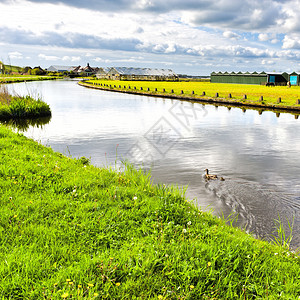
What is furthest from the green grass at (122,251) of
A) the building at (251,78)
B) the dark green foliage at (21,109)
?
the building at (251,78)

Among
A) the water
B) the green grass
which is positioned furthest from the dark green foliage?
the green grass

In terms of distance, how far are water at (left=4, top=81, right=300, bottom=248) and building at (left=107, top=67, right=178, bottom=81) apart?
98.0 m

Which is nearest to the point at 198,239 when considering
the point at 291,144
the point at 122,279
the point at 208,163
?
the point at 122,279

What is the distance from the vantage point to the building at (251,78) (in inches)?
2753

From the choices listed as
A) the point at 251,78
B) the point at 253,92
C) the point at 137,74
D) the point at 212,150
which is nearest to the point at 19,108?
the point at 212,150

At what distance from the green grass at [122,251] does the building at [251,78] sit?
71.9m

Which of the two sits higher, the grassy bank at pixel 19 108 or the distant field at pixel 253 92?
the distant field at pixel 253 92

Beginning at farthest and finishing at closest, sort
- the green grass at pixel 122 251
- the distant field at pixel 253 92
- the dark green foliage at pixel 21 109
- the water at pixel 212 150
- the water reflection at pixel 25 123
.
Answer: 1. the distant field at pixel 253 92
2. the dark green foliage at pixel 21 109
3. the water reflection at pixel 25 123
4. the water at pixel 212 150
5. the green grass at pixel 122 251

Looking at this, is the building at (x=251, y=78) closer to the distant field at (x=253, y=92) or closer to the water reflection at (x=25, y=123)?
the distant field at (x=253, y=92)

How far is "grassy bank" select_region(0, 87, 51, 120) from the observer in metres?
→ 22.1

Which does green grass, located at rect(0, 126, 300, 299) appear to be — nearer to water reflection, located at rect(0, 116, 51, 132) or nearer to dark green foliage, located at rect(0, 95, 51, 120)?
water reflection, located at rect(0, 116, 51, 132)

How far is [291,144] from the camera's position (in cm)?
1576

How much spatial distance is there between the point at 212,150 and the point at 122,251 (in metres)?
10.7

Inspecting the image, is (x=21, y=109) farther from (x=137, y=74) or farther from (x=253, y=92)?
(x=137, y=74)
